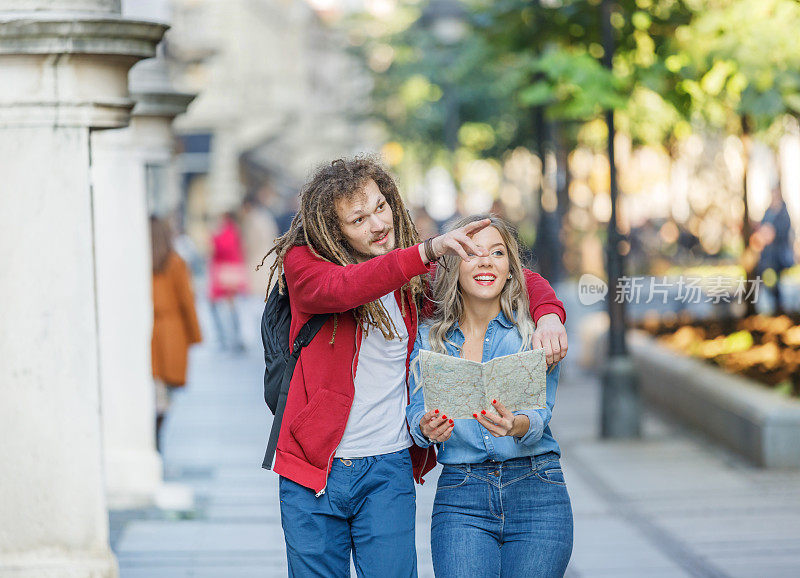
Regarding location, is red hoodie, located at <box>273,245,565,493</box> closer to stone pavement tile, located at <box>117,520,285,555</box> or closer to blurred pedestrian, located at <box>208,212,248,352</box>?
stone pavement tile, located at <box>117,520,285,555</box>

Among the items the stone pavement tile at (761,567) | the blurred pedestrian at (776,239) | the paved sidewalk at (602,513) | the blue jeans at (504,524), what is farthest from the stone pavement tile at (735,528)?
the blurred pedestrian at (776,239)

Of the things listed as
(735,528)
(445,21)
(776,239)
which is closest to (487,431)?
(735,528)

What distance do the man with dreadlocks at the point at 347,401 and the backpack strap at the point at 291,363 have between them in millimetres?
21

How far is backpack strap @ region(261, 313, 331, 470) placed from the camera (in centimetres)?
374

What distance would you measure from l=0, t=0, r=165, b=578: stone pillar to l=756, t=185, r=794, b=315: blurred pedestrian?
1330cm

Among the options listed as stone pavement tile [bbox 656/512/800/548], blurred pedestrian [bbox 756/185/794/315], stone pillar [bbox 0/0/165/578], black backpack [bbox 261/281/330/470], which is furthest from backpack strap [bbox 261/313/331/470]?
blurred pedestrian [bbox 756/185/794/315]

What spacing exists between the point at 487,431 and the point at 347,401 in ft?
1.40

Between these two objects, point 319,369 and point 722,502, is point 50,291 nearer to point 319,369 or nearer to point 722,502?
point 319,369

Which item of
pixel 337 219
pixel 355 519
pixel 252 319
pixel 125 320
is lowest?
pixel 252 319

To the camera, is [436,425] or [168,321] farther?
[168,321]

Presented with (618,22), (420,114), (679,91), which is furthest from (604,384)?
(420,114)

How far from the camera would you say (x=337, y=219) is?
3.73m

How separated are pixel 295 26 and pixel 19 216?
58.6 metres

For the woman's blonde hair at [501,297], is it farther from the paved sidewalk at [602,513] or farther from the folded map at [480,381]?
the paved sidewalk at [602,513]
